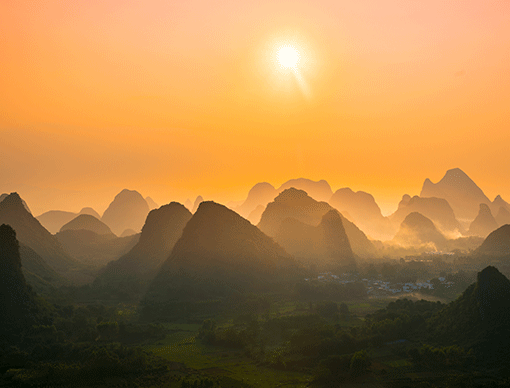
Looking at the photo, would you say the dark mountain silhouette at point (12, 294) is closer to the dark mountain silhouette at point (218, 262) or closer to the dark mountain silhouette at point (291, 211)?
the dark mountain silhouette at point (218, 262)

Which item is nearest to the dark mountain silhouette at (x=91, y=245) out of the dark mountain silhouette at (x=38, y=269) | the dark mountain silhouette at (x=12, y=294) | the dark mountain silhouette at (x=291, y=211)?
the dark mountain silhouette at (x=38, y=269)

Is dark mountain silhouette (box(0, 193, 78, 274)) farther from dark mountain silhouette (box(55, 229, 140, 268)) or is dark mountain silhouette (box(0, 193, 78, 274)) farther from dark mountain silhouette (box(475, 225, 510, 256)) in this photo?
dark mountain silhouette (box(475, 225, 510, 256))

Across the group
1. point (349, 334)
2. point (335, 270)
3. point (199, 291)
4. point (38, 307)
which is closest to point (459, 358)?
point (349, 334)

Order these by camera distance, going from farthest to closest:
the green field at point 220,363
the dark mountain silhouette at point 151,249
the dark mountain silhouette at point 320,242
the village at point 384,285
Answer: the dark mountain silhouette at point 320,242 → the dark mountain silhouette at point 151,249 → the village at point 384,285 → the green field at point 220,363

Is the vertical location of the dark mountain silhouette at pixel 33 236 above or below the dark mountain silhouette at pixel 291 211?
below

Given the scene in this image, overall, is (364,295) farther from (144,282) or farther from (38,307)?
(38,307)

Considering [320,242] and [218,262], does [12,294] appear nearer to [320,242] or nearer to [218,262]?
Result: [218,262]

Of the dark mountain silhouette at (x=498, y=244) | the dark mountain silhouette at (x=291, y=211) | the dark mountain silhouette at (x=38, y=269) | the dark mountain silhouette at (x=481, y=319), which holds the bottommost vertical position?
the dark mountain silhouette at (x=481, y=319)
